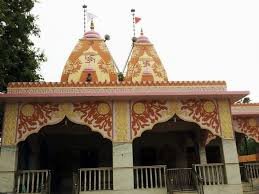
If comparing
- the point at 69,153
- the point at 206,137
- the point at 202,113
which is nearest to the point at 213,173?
the point at 202,113

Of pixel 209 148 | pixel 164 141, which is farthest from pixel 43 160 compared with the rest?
pixel 209 148

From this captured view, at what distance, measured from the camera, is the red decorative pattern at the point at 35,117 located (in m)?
9.83

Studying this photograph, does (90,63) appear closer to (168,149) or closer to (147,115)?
(168,149)

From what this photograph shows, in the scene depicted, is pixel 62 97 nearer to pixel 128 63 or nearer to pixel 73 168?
pixel 73 168

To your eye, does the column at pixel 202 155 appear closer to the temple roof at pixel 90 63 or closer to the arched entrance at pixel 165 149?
the arched entrance at pixel 165 149

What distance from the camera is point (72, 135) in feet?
44.4

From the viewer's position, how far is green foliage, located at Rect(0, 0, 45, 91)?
1258 cm

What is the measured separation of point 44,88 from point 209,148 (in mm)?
7877

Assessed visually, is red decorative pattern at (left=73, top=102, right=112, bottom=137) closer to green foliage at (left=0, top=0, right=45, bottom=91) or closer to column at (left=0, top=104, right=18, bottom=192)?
column at (left=0, top=104, right=18, bottom=192)

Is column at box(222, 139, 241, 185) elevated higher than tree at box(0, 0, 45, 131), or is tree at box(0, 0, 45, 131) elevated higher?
tree at box(0, 0, 45, 131)

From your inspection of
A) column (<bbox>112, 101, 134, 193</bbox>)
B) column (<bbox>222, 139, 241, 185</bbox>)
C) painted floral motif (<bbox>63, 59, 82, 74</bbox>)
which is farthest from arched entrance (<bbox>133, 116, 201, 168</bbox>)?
painted floral motif (<bbox>63, 59, 82, 74</bbox>)

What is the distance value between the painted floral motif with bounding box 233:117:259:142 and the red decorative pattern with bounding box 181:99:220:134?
7.63ft

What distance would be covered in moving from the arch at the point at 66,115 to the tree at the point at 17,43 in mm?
3200

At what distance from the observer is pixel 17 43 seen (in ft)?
44.5
